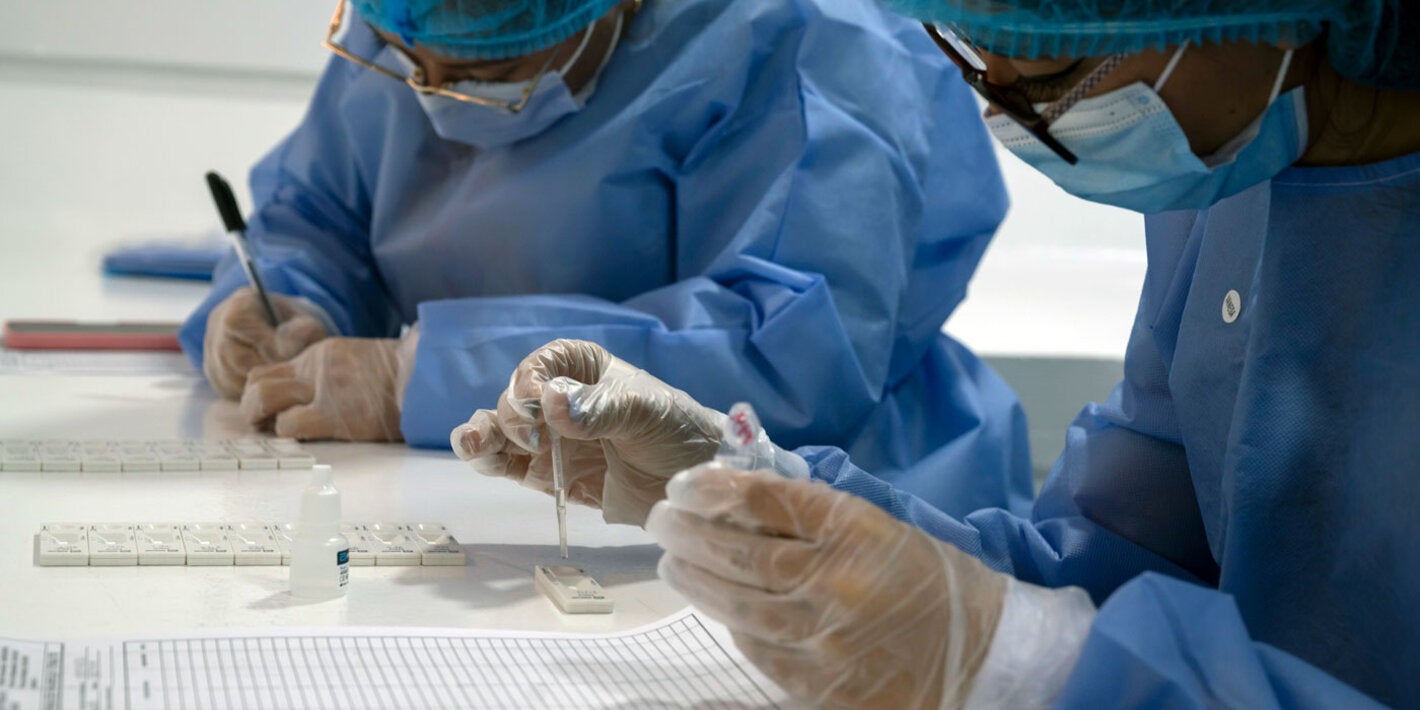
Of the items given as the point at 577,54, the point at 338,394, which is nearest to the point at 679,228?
the point at 577,54

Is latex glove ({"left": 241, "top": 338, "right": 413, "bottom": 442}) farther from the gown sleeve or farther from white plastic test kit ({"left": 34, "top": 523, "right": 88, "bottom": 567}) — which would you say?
white plastic test kit ({"left": 34, "top": 523, "right": 88, "bottom": 567})

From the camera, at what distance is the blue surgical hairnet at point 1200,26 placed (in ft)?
2.98

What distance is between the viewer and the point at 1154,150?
3.29 feet

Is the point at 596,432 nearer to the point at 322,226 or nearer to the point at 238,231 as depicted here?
the point at 238,231

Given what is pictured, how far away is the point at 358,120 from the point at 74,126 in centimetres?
178

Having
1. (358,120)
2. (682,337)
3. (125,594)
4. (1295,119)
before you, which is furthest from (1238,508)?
(358,120)

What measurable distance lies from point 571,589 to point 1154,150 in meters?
0.56

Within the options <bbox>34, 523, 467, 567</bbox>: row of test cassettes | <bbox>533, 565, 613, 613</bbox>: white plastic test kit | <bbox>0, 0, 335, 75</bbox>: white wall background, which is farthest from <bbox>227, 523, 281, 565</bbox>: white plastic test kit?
<bbox>0, 0, 335, 75</bbox>: white wall background

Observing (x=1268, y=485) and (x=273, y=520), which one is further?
(x=273, y=520)

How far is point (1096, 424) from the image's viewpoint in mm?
1349

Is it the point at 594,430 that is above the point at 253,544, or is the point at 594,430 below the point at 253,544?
above

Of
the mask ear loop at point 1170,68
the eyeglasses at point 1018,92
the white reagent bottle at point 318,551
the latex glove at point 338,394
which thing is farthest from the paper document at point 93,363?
the mask ear loop at point 1170,68

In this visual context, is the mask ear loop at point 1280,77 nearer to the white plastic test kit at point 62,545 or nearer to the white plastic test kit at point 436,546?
the white plastic test kit at point 436,546

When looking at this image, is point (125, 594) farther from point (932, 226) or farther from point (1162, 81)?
point (932, 226)
